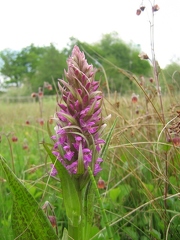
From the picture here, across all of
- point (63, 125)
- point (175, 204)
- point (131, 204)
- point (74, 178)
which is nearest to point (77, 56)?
point (63, 125)

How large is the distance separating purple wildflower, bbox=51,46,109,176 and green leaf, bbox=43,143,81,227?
31 millimetres

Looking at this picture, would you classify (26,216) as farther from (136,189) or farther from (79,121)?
(136,189)

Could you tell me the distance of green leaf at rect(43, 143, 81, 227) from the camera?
0.84m

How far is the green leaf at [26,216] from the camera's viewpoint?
833 millimetres

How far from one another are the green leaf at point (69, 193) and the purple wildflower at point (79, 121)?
3cm

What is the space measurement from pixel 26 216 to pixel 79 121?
0.31m

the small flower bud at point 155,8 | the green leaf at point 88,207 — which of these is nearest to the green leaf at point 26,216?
the green leaf at point 88,207

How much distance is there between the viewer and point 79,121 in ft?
2.93

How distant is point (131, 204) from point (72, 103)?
1.04 m

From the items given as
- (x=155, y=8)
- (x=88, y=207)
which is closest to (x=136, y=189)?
(x=88, y=207)

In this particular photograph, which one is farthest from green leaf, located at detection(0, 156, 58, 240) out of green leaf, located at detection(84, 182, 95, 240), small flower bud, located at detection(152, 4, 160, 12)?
small flower bud, located at detection(152, 4, 160, 12)

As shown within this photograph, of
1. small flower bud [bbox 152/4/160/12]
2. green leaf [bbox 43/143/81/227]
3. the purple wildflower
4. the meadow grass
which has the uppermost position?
small flower bud [bbox 152/4/160/12]

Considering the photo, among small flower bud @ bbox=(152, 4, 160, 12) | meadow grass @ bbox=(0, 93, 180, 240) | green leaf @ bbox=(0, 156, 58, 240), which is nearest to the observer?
green leaf @ bbox=(0, 156, 58, 240)

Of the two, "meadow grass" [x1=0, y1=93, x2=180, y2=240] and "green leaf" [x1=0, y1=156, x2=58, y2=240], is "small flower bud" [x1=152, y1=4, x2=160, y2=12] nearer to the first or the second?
"meadow grass" [x1=0, y1=93, x2=180, y2=240]
